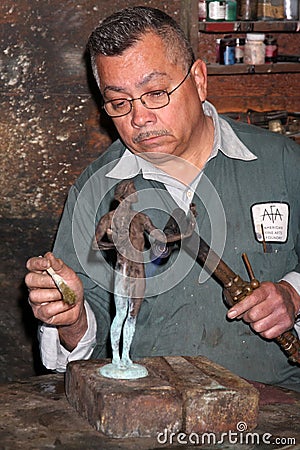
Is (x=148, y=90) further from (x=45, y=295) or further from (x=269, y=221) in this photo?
(x=45, y=295)

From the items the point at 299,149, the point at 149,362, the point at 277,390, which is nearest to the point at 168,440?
the point at 149,362

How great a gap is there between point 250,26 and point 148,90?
113 centimetres

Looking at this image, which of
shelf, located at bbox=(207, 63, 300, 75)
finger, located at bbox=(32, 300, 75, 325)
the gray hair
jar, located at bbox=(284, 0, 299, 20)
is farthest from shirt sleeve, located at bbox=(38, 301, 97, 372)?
jar, located at bbox=(284, 0, 299, 20)

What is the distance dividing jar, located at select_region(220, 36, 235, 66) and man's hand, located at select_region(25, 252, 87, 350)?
4.99 ft

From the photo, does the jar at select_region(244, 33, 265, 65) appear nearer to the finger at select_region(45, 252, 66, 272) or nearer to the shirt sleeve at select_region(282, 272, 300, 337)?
the shirt sleeve at select_region(282, 272, 300, 337)

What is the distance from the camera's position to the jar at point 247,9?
332 centimetres

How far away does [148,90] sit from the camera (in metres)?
2.29

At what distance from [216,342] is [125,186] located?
625 mm

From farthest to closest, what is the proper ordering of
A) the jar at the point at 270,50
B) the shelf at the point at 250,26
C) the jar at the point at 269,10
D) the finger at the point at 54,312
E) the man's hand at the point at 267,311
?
1. the jar at the point at 270,50
2. the jar at the point at 269,10
3. the shelf at the point at 250,26
4. the man's hand at the point at 267,311
5. the finger at the point at 54,312

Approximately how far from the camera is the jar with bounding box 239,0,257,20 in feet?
10.9

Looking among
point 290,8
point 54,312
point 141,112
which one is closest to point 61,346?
point 54,312

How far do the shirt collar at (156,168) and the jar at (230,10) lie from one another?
86cm

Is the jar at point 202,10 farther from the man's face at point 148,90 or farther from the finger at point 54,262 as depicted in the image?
the finger at point 54,262

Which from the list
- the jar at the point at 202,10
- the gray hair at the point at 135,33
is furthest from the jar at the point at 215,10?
the gray hair at the point at 135,33
